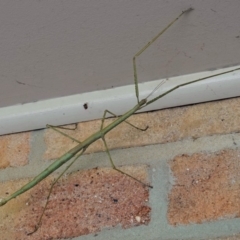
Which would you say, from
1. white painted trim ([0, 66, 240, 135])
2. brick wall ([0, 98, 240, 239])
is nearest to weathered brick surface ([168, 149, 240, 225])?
brick wall ([0, 98, 240, 239])

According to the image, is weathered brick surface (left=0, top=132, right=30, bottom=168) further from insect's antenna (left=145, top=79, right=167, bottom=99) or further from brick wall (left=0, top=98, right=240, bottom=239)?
insect's antenna (left=145, top=79, right=167, bottom=99)

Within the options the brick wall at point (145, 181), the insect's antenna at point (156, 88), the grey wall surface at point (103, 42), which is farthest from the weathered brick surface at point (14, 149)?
the insect's antenna at point (156, 88)

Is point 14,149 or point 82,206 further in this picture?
point 14,149

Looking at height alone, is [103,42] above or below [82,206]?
above

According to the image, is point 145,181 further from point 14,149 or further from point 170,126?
point 14,149

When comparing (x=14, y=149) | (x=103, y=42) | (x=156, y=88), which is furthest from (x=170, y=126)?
(x=14, y=149)

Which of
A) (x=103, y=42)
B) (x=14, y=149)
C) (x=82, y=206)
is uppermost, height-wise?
(x=103, y=42)

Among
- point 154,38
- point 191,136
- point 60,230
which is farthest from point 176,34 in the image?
point 60,230
